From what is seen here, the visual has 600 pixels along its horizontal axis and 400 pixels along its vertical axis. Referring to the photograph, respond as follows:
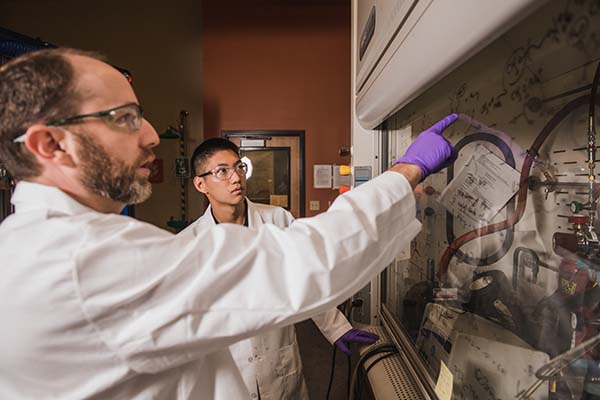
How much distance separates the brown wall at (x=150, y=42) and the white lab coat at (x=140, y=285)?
2.00 metres

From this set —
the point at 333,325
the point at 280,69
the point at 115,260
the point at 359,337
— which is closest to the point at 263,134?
the point at 280,69

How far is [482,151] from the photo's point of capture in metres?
0.76

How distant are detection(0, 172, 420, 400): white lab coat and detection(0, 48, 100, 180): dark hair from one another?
11 centimetres

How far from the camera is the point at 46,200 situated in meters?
0.53

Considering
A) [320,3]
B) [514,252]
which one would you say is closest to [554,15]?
[514,252]

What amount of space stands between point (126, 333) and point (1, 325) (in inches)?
7.3

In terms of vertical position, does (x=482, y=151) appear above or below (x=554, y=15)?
below

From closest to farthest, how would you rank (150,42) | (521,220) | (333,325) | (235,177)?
(521,220) → (333,325) → (235,177) → (150,42)

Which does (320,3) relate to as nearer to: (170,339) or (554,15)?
(554,15)

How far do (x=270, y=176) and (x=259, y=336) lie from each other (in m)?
2.08

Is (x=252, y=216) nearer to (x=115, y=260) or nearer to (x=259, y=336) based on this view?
(x=259, y=336)

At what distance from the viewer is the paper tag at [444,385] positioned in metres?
0.70

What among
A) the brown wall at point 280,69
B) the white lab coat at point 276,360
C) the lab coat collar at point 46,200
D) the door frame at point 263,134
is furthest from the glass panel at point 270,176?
the lab coat collar at point 46,200

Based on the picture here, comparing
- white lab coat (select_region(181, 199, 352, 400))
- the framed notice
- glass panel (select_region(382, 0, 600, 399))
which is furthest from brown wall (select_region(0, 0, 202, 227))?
glass panel (select_region(382, 0, 600, 399))
